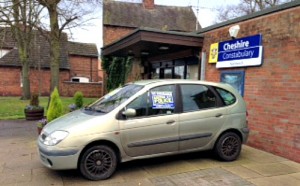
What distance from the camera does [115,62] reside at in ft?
63.5

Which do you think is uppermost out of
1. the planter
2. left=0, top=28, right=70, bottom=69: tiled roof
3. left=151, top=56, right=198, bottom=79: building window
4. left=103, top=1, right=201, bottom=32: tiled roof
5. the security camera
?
left=103, top=1, right=201, bottom=32: tiled roof

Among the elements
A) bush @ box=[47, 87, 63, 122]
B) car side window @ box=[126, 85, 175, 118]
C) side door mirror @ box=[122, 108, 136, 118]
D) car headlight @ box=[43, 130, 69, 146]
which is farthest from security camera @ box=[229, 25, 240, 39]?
bush @ box=[47, 87, 63, 122]

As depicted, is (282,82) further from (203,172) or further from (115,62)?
(115,62)

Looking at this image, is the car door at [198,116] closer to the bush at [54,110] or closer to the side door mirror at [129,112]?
the side door mirror at [129,112]

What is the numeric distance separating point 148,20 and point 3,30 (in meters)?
13.2

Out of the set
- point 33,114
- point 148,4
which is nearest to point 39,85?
point 148,4

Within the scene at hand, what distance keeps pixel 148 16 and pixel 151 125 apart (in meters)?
22.1

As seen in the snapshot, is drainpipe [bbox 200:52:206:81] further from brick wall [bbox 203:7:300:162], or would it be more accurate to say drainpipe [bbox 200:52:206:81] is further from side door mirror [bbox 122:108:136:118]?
side door mirror [bbox 122:108:136:118]

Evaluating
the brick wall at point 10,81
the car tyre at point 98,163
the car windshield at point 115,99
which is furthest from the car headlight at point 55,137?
the brick wall at point 10,81

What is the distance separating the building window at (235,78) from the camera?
7078 mm

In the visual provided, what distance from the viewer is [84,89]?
24688 mm

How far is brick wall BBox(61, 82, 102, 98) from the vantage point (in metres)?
24.7

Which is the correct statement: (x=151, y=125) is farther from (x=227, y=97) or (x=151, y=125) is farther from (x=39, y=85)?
(x=39, y=85)

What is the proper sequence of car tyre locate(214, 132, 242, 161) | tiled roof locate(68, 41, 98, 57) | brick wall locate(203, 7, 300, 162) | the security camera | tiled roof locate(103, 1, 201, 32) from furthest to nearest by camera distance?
tiled roof locate(68, 41, 98, 57)
tiled roof locate(103, 1, 201, 32)
the security camera
brick wall locate(203, 7, 300, 162)
car tyre locate(214, 132, 242, 161)
